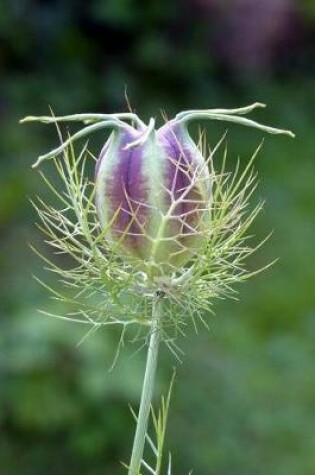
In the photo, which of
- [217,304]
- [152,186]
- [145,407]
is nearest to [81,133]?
[152,186]

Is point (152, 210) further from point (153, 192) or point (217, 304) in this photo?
point (217, 304)

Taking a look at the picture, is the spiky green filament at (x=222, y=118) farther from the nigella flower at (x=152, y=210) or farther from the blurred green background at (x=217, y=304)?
the blurred green background at (x=217, y=304)

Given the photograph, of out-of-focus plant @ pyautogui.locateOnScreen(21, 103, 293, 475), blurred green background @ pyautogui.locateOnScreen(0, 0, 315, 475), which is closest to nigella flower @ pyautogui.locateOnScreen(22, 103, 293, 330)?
out-of-focus plant @ pyautogui.locateOnScreen(21, 103, 293, 475)

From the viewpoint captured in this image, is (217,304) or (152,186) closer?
(152,186)

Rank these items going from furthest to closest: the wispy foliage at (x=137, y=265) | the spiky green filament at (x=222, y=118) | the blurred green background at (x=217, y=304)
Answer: the blurred green background at (x=217, y=304), the wispy foliage at (x=137, y=265), the spiky green filament at (x=222, y=118)

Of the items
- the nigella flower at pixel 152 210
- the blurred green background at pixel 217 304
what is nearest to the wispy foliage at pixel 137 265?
the nigella flower at pixel 152 210

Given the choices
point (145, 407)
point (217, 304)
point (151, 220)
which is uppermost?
point (151, 220)

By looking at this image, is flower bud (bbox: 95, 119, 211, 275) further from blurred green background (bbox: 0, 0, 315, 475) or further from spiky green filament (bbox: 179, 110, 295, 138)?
blurred green background (bbox: 0, 0, 315, 475)
